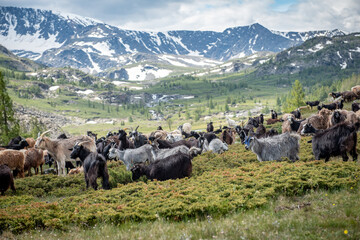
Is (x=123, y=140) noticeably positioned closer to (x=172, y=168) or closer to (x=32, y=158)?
(x=32, y=158)

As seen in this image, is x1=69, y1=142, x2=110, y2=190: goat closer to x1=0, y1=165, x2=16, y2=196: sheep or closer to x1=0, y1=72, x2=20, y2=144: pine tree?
x1=0, y1=165, x2=16, y2=196: sheep

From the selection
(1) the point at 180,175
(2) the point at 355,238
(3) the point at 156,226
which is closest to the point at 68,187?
(1) the point at 180,175

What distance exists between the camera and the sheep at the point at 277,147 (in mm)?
19453

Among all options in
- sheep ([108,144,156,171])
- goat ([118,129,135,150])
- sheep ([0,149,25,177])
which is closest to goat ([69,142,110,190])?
sheep ([108,144,156,171])

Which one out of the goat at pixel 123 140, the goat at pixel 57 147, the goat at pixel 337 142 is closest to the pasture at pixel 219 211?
the goat at pixel 337 142

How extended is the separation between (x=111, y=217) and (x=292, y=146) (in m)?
13.8

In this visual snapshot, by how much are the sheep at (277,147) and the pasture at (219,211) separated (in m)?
4.73

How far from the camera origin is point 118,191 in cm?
1445

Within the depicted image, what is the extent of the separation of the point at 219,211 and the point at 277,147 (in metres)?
11.0

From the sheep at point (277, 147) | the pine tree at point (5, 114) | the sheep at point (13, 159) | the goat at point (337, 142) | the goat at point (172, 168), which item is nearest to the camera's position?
the goat at point (337, 142)

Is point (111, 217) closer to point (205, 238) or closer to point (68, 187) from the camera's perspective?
point (205, 238)

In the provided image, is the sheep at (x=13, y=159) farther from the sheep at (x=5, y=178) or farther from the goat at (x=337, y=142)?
the goat at (x=337, y=142)

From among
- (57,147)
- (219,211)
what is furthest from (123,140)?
(219,211)

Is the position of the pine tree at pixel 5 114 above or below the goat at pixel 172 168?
above
